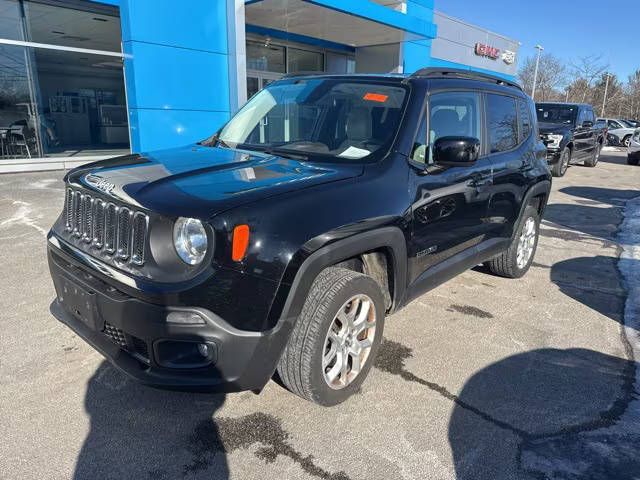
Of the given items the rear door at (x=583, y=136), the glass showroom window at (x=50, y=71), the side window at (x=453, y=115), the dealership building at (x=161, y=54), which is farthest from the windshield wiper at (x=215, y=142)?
the rear door at (x=583, y=136)

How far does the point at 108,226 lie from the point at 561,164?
13062 mm

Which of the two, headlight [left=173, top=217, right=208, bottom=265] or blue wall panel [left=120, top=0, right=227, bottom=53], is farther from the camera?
blue wall panel [left=120, top=0, right=227, bottom=53]

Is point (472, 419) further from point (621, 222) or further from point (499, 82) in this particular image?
point (621, 222)

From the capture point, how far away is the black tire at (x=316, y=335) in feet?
7.98

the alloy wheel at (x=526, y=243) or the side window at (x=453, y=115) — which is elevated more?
the side window at (x=453, y=115)

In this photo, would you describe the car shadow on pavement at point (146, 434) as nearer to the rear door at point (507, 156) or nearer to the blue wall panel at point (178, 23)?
the rear door at point (507, 156)

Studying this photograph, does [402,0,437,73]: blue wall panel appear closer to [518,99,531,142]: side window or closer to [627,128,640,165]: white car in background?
[627,128,640,165]: white car in background

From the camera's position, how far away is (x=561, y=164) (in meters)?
12.8

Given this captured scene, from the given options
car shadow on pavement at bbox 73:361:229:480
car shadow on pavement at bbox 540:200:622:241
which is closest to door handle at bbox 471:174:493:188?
car shadow on pavement at bbox 73:361:229:480

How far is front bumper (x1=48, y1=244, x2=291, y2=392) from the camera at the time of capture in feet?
6.93

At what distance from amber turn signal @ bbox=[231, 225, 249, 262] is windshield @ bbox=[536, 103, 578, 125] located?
13759mm

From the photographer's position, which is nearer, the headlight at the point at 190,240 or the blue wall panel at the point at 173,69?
the headlight at the point at 190,240

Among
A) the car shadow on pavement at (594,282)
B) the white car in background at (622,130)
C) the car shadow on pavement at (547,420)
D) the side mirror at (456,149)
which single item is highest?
the side mirror at (456,149)

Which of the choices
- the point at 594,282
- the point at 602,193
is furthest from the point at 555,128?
the point at 594,282
